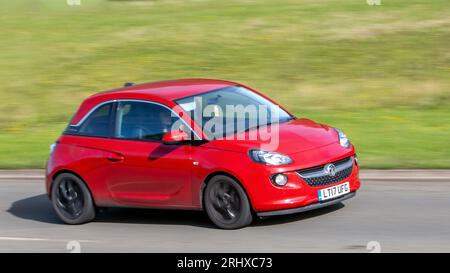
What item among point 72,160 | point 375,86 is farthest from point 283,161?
point 375,86

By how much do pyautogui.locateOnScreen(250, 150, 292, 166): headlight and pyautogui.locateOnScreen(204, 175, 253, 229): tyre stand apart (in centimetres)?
34

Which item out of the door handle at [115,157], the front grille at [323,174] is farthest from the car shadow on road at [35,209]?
the front grille at [323,174]

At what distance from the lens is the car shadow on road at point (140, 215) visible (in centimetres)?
1033

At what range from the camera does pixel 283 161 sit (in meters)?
9.55

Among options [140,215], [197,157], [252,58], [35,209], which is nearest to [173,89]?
[197,157]

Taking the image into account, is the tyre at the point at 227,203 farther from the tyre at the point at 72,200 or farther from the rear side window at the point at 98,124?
the tyre at the point at 72,200

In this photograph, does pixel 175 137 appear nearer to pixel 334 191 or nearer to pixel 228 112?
pixel 228 112

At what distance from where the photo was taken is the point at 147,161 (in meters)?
10.2

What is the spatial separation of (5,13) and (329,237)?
74.9ft

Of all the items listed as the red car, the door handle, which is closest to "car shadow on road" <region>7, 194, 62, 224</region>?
the red car

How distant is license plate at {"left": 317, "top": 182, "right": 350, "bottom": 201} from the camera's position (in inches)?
383

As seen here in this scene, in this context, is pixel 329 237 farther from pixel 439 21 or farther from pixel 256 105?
pixel 439 21

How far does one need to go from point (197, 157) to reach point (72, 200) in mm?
2028

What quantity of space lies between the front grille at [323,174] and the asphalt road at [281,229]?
0.47m
